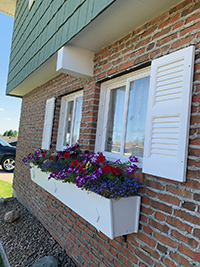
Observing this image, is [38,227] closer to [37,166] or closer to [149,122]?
[37,166]

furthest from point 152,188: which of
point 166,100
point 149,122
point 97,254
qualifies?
point 97,254

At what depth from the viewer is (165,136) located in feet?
5.23

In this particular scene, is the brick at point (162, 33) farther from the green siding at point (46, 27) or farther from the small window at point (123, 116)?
the green siding at point (46, 27)

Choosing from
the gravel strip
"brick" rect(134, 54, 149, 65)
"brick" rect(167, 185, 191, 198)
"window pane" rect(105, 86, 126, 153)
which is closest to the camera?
"brick" rect(167, 185, 191, 198)

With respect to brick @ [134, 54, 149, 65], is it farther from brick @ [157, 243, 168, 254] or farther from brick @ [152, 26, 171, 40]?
brick @ [157, 243, 168, 254]

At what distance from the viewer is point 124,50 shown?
2.22m

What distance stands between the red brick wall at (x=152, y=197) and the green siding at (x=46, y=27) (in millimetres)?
476

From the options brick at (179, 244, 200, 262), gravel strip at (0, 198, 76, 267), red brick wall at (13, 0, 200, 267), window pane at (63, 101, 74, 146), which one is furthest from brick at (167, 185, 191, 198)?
window pane at (63, 101, 74, 146)

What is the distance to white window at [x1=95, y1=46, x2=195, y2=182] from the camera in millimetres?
1470

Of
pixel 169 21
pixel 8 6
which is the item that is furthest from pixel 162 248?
pixel 8 6

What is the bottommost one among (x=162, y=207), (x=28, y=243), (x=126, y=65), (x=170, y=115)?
(x=28, y=243)

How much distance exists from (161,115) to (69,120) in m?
2.29

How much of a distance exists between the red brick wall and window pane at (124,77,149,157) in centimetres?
22

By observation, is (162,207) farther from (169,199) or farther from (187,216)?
(187,216)
